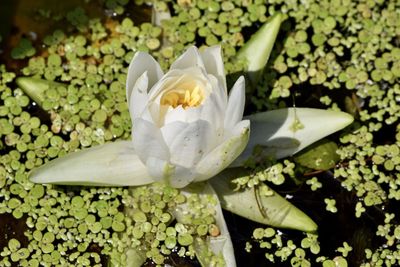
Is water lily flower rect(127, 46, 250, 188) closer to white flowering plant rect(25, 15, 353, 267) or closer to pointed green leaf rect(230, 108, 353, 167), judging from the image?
white flowering plant rect(25, 15, 353, 267)

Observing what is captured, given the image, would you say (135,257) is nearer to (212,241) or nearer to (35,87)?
(212,241)

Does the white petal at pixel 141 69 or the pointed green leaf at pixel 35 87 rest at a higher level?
the white petal at pixel 141 69

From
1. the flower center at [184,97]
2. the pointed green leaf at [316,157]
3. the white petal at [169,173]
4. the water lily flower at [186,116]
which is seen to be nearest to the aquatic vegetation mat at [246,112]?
the pointed green leaf at [316,157]

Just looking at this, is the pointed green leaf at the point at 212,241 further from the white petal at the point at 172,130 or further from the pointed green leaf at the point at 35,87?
the pointed green leaf at the point at 35,87

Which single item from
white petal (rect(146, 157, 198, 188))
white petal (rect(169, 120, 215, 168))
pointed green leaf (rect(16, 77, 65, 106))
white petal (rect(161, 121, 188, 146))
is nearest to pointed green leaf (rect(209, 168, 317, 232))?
white petal (rect(146, 157, 198, 188))

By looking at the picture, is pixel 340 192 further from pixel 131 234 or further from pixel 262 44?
pixel 131 234

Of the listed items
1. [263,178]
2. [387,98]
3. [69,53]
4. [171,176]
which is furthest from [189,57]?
[387,98]
